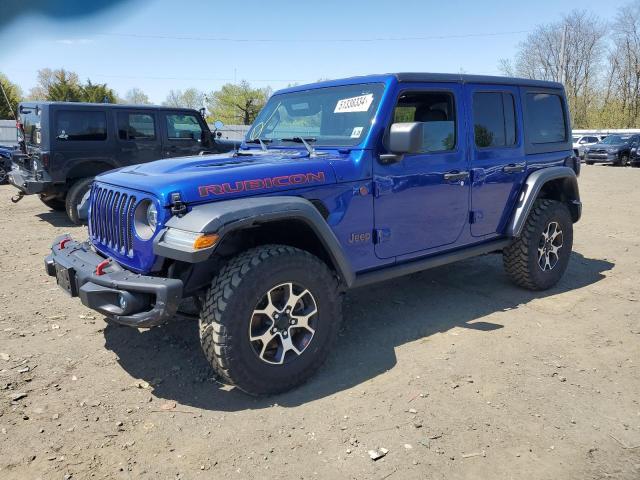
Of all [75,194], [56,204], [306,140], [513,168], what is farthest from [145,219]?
[56,204]

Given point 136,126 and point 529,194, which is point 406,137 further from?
point 136,126

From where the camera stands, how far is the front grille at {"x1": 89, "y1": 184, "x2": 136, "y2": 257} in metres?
3.12

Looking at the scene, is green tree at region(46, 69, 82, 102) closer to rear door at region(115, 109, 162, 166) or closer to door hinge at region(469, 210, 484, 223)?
rear door at region(115, 109, 162, 166)

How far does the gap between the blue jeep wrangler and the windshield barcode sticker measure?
0.03 ft

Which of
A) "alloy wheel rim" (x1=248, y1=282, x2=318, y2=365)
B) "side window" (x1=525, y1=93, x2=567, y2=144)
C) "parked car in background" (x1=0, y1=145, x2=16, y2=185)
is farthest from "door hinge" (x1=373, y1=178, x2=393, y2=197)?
"parked car in background" (x1=0, y1=145, x2=16, y2=185)

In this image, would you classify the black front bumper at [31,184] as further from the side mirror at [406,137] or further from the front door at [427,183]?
the side mirror at [406,137]

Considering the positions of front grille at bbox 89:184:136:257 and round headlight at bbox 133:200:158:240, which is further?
front grille at bbox 89:184:136:257

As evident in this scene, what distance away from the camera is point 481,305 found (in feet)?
15.4

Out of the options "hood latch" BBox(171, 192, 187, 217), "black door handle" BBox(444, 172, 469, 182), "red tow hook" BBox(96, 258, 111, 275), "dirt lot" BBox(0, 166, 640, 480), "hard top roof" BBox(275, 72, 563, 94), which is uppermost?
"hard top roof" BBox(275, 72, 563, 94)

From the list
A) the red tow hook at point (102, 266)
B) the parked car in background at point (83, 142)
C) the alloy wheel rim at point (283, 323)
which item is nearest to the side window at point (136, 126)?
the parked car in background at point (83, 142)

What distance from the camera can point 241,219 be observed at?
2.83 metres

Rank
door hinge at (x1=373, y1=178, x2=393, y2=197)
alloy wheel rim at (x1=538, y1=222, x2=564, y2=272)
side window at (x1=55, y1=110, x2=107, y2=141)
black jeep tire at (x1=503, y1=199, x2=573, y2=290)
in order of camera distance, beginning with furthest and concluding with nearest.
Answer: side window at (x1=55, y1=110, x2=107, y2=141)
alloy wheel rim at (x1=538, y1=222, x2=564, y2=272)
black jeep tire at (x1=503, y1=199, x2=573, y2=290)
door hinge at (x1=373, y1=178, x2=393, y2=197)

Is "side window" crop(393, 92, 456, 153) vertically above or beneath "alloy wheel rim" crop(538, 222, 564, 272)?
above

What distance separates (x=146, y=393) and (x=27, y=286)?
2.85 metres
